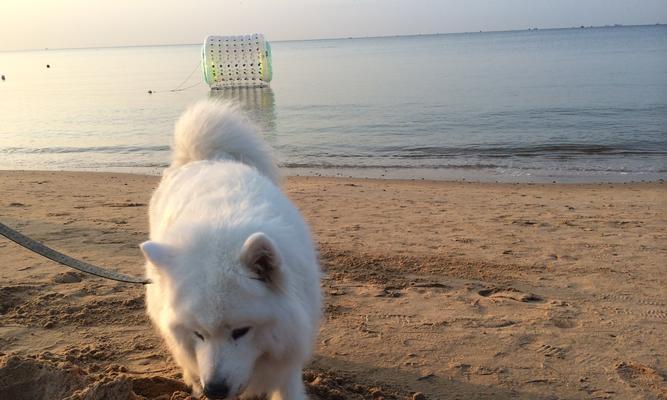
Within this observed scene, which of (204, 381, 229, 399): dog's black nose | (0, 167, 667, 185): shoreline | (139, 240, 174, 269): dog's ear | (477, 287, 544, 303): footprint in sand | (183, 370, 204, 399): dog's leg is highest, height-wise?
(139, 240, 174, 269): dog's ear

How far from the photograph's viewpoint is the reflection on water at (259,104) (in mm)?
19484

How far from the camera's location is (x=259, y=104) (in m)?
26.1

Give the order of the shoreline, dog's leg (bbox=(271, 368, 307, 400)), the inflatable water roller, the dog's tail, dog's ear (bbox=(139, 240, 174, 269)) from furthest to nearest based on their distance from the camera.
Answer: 1. the inflatable water roller
2. the shoreline
3. the dog's tail
4. dog's leg (bbox=(271, 368, 307, 400))
5. dog's ear (bbox=(139, 240, 174, 269))

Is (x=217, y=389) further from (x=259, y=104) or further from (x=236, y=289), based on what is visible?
(x=259, y=104)

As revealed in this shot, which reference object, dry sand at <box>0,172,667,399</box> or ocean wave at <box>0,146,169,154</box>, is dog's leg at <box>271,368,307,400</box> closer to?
dry sand at <box>0,172,667,399</box>

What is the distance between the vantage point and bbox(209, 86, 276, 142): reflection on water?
1948 cm

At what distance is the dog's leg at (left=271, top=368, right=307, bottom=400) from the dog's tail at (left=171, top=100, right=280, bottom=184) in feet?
5.79

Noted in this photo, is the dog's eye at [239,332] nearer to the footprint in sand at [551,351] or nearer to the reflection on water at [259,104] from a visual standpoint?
the footprint in sand at [551,351]

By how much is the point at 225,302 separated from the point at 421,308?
240 centimetres

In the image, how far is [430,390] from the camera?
10.5 ft

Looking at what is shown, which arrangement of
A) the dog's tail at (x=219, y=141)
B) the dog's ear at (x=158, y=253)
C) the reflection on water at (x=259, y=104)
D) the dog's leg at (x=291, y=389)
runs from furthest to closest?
the reflection on water at (x=259, y=104), the dog's tail at (x=219, y=141), the dog's leg at (x=291, y=389), the dog's ear at (x=158, y=253)

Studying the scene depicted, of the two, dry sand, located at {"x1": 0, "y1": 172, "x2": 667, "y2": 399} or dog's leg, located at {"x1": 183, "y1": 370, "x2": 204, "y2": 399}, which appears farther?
dry sand, located at {"x1": 0, "y1": 172, "x2": 667, "y2": 399}

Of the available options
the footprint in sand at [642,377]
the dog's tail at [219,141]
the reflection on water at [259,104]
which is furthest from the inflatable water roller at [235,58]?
the footprint in sand at [642,377]

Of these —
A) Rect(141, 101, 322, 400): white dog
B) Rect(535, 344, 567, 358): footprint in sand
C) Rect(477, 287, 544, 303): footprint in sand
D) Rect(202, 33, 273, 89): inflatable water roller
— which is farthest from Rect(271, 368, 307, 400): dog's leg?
Rect(202, 33, 273, 89): inflatable water roller
